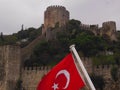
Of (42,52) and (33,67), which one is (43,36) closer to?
(42,52)

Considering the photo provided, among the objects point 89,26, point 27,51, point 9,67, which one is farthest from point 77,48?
point 89,26

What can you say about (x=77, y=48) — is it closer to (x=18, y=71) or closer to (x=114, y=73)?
(x=18, y=71)

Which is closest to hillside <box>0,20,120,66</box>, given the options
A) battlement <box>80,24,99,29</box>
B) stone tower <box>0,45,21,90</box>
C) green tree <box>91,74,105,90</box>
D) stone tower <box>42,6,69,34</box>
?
green tree <box>91,74,105,90</box>

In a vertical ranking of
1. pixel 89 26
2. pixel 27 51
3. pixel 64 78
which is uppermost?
pixel 89 26

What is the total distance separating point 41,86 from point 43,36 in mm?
48795

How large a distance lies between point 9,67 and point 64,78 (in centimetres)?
3559

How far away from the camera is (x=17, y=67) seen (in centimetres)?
4616

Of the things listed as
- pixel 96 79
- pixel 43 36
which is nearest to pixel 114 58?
pixel 96 79

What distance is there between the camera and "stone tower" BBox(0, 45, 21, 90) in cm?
4500

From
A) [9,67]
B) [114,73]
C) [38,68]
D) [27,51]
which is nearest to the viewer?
[114,73]

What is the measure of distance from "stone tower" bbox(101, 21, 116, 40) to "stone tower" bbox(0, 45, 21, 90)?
17.8 metres

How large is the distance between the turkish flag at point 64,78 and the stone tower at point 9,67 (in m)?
35.0

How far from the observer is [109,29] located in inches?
2452

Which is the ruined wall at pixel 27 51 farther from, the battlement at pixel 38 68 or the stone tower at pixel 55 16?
the stone tower at pixel 55 16
